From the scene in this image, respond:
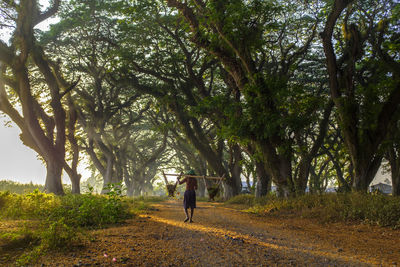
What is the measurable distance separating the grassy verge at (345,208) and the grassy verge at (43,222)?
530cm

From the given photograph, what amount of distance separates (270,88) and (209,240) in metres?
6.82

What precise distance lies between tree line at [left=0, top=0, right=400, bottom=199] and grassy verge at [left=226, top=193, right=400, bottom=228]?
1.21 metres

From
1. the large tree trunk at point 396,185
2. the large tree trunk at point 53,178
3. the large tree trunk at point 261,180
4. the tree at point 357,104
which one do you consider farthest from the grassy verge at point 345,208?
the large tree trunk at point 53,178

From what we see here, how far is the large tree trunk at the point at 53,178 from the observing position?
14344mm

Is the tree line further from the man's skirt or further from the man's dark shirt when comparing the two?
the man's skirt

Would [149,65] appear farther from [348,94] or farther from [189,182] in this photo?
[348,94]

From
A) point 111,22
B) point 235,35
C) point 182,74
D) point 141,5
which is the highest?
point 111,22

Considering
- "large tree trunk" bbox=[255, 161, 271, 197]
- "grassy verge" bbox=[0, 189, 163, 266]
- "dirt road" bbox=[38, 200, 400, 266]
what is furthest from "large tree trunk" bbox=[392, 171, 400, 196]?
"grassy verge" bbox=[0, 189, 163, 266]

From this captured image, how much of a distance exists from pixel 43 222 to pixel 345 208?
24.6 feet

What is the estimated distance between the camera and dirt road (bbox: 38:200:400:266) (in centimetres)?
376

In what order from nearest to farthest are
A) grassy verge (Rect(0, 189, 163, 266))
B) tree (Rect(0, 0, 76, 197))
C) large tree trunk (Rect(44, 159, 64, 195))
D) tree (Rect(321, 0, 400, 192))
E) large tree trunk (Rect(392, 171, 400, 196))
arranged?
1. grassy verge (Rect(0, 189, 163, 266))
2. tree (Rect(321, 0, 400, 192))
3. tree (Rect(0, 0, 76, 197))
4. large tree trunk (Rect(392, 171, 400, 196))
5. large tree trunk (Rect(44, 159, 64, 195))

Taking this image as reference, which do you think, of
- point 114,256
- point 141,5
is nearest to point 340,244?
point 114,256

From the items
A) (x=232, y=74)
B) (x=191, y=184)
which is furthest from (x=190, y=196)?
(x=232, y=74)

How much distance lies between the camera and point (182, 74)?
683 inches
